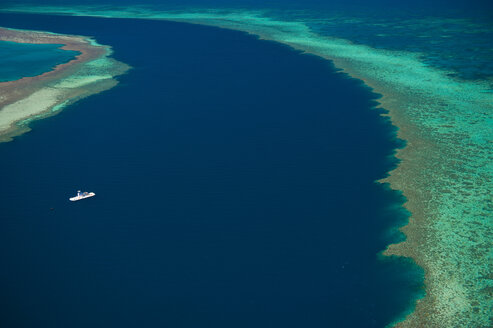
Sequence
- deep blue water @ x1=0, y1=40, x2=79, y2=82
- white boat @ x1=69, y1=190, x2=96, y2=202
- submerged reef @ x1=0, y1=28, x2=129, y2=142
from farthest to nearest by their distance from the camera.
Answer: deep blue water @ x1=0, y1=40, x2=79, y2=82
submerged reef @ x1=0, y1=28, x2=129, y2=142
white boat @ x1=69, y1=190, x2=96, y2=202

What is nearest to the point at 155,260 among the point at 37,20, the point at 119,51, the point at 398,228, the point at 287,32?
the point at 398,228

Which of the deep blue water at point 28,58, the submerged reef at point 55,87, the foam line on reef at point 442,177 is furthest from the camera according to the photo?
the deep blue water at point 28,58

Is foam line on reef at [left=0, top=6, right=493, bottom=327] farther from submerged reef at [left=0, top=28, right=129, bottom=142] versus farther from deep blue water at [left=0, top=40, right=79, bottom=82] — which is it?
deep blue water at [left=0, top=40, right=79, bottom=82]

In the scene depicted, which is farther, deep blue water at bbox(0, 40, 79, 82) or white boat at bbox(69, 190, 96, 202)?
deep blue water at bbox(0, 40, 79, 82)

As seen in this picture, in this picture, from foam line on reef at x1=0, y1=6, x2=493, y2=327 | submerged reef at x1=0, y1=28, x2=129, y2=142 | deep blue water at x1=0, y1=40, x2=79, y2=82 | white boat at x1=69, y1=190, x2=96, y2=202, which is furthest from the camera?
deep blue water at x1=0, y1=40, x2=79, y2=82

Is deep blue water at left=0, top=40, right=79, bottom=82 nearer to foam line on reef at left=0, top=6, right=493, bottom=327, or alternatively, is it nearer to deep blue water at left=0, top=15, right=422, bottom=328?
deep blue water at left=0, top=15, right=422, bottom=328

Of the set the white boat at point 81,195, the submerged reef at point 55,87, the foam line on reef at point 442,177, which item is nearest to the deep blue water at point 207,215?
the white boat at point 81,195

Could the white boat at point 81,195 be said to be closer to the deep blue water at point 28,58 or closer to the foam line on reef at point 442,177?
the foam line on reef at point 442,177

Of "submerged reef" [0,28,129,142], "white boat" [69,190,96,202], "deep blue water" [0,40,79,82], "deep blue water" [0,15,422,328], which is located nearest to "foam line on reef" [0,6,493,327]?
"deep blue water" [0,15,422,328]

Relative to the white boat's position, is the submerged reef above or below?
above
